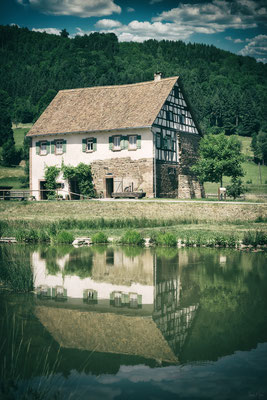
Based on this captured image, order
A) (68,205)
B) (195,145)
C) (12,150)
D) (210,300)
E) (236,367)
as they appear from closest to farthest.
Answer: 1. (236,367)
2. (210,300)
3. (68,205)
4. (195,145)
5. (12,150)

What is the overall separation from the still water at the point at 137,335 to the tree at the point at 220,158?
23882 millimetres

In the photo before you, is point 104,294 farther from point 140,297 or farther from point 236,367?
point 236,367

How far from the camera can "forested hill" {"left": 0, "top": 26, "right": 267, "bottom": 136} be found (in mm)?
114125

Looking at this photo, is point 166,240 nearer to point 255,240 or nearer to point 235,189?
point 255,240

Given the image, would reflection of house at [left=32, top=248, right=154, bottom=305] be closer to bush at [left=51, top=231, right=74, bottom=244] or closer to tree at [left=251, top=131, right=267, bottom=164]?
bush at [left=51, top=231, right=74, bottom=244]

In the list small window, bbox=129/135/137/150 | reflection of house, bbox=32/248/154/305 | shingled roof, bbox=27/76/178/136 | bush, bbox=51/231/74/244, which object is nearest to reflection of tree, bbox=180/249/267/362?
reflection of house, bbox=32/248/154/305

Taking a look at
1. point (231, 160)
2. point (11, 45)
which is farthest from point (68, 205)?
point (11, 45)

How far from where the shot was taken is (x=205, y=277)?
1332 centimetres

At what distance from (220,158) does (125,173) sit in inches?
307

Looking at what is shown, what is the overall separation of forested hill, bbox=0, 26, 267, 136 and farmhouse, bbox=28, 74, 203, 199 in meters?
61.3

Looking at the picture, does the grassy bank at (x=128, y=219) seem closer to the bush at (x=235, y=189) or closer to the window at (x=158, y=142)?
the bush at (x=235, y=189)

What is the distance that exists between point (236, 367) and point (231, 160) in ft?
104

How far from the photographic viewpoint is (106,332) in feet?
27.4

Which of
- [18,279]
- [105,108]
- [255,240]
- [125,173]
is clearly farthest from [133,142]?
[18,279]
